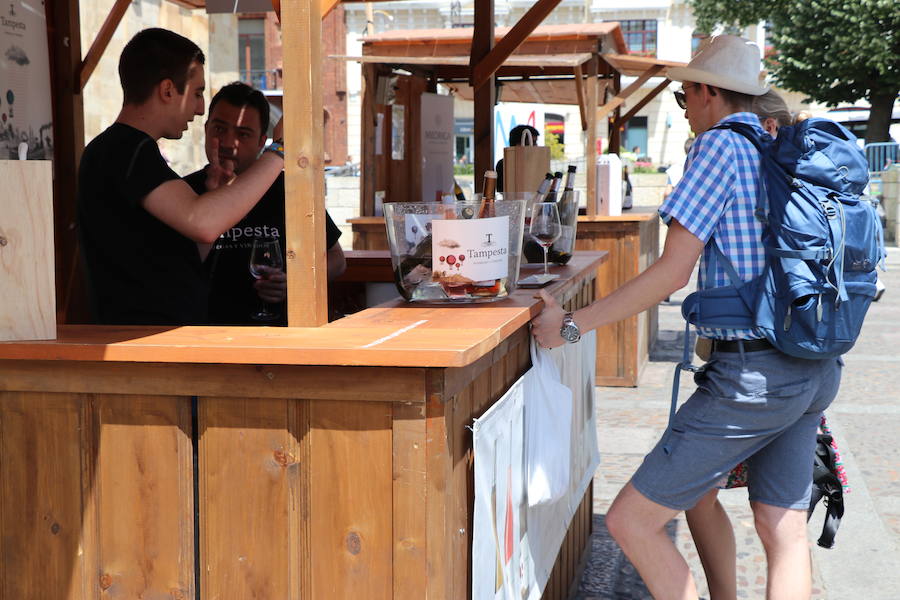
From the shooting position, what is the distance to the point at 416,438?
209 cm

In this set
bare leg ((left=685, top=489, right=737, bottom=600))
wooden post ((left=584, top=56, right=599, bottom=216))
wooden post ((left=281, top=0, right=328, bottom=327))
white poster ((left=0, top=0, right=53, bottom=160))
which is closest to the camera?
wooden post ((left=281, top=0, right=328, bottom=327))

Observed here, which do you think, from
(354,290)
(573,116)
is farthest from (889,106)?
(354,290)

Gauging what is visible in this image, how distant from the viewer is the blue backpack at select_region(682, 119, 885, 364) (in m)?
2.70

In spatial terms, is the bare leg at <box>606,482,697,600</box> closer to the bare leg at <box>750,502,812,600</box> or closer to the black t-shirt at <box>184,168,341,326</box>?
the bare leg at <box>750,502,812,600</box>

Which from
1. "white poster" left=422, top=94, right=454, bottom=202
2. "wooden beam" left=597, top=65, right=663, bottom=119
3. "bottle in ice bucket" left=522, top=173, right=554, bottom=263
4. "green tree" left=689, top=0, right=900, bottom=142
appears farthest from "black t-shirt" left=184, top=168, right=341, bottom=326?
"green tree" left=689, top=0, right=900, bottom=142

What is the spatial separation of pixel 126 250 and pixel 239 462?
100cm

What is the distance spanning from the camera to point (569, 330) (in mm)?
2910

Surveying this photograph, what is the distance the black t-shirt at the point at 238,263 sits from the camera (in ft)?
12.1

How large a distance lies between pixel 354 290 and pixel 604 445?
92.4 inches

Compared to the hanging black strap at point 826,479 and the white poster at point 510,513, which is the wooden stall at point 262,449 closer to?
the white poster at point 510,513

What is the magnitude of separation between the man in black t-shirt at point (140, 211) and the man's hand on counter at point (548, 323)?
851mm

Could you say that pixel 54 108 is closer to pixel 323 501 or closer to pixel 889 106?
pixel 323 501

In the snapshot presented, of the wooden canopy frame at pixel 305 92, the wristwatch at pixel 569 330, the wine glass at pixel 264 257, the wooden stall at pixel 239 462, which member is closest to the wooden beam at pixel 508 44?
the wooden canopy frame at pixel 305 92

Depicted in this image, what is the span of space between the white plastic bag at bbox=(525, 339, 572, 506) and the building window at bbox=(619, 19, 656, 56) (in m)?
48.5
